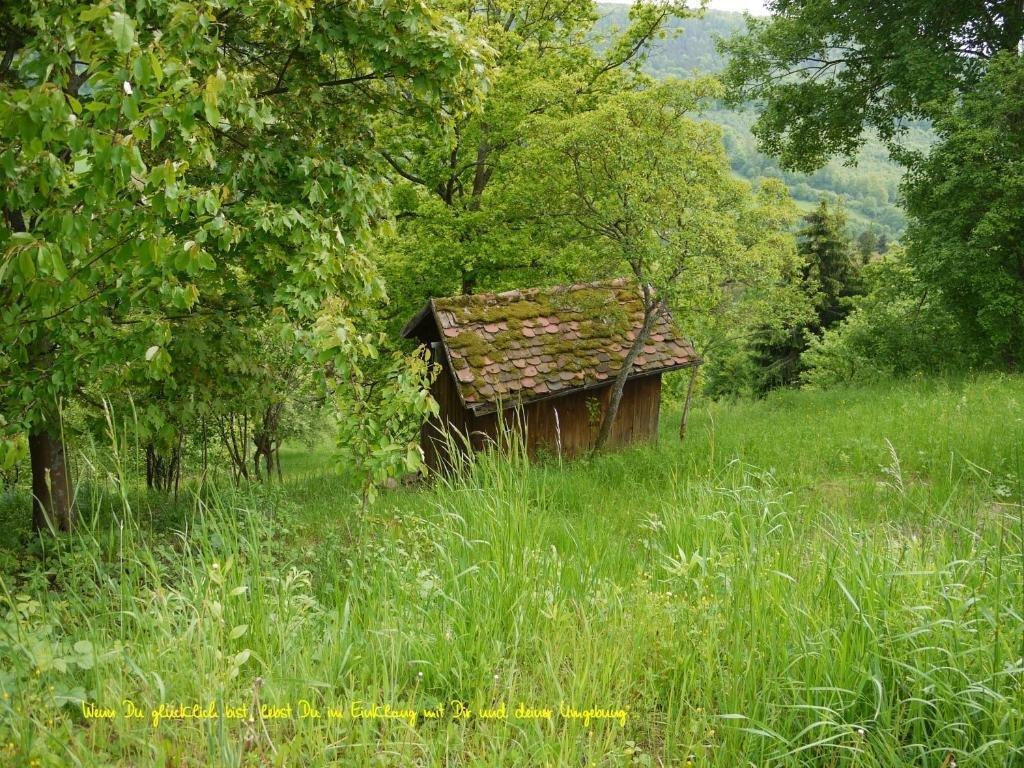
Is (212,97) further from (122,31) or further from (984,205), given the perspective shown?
(984,205)

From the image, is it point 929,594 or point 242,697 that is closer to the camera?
point 242,697

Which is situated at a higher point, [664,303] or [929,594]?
[664,303]

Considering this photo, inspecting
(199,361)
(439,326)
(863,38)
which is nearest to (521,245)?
(439,326)

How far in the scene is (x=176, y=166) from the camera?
10.5 ft

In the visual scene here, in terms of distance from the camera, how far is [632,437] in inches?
551

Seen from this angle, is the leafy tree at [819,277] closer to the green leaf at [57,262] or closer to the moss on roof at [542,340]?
the moss on roof at [542,340]

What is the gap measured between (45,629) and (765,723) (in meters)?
2.60

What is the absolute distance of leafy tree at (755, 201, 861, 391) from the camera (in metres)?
29.3

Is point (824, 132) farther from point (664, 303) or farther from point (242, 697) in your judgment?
point (242, 697)

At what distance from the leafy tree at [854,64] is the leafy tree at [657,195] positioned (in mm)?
7096

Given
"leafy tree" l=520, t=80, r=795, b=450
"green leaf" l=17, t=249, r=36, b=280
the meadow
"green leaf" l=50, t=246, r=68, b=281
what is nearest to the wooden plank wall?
"leafy tree" l=520, t=80, r=795, b=450

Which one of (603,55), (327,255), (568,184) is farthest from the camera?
(603,55)

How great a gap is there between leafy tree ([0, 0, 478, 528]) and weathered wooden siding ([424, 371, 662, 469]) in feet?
20.0

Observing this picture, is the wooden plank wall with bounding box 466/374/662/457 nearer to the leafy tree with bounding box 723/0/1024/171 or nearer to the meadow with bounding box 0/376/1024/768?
the meadow with bounding box 0/376/1024/768
